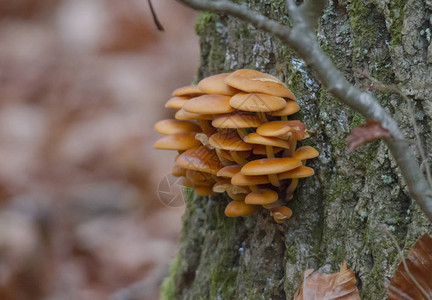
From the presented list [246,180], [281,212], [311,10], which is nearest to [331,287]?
[281,212]

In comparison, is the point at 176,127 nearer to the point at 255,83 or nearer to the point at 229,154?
the point at 229,154

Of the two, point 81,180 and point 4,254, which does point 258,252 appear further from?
point 81,180

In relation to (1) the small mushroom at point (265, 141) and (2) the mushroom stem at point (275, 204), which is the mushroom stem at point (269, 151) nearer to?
(1) the small mushroom at point (265, 141)

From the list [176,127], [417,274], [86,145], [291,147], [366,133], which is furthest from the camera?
[86,145]

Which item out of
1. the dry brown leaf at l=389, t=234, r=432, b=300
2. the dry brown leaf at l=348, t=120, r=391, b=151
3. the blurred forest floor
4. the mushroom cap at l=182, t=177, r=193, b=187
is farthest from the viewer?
the blurred forest floor

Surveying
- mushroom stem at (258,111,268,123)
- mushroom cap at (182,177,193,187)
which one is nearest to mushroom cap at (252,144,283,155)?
mushroom stem at (258,111,268,123)

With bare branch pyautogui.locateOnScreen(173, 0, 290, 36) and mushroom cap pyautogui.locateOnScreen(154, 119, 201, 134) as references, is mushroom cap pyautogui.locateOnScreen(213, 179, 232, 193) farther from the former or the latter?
bare branch pyautogui.locateOnScreen(173, 0, 290, 36)

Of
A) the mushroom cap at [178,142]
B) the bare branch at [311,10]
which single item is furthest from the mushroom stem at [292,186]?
the bare branch at [311,10]

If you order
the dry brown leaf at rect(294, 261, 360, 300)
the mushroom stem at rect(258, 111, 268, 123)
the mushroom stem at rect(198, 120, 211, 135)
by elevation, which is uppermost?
the mushroom stem at rect(258, 111, 268, 123)
